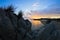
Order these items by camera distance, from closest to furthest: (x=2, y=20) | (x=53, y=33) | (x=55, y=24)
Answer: (x=2, y=20) < (x=53, y=33) < (x=55, y=24)

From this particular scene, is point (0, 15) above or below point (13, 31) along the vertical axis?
above

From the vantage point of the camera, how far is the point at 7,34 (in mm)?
7812

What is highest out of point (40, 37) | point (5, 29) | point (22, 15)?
point (22, 15)

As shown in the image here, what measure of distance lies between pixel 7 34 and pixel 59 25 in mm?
3479

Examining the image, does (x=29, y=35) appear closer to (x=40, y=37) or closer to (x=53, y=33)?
(x=40, y=37)

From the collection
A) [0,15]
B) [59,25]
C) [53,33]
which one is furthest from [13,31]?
[59,25]

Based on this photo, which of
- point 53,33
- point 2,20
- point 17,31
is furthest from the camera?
point 53,33

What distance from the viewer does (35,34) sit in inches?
355

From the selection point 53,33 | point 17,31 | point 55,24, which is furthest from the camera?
point 55,24

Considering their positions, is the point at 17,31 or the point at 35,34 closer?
the point at 17,31

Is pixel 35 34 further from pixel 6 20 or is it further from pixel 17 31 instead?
pixel 6 20

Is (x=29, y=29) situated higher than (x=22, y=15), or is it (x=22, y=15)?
(x=22, y=15)

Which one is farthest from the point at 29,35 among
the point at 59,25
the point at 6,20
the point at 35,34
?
the point at 59,25

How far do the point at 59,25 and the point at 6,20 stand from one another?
3518 millimetres
